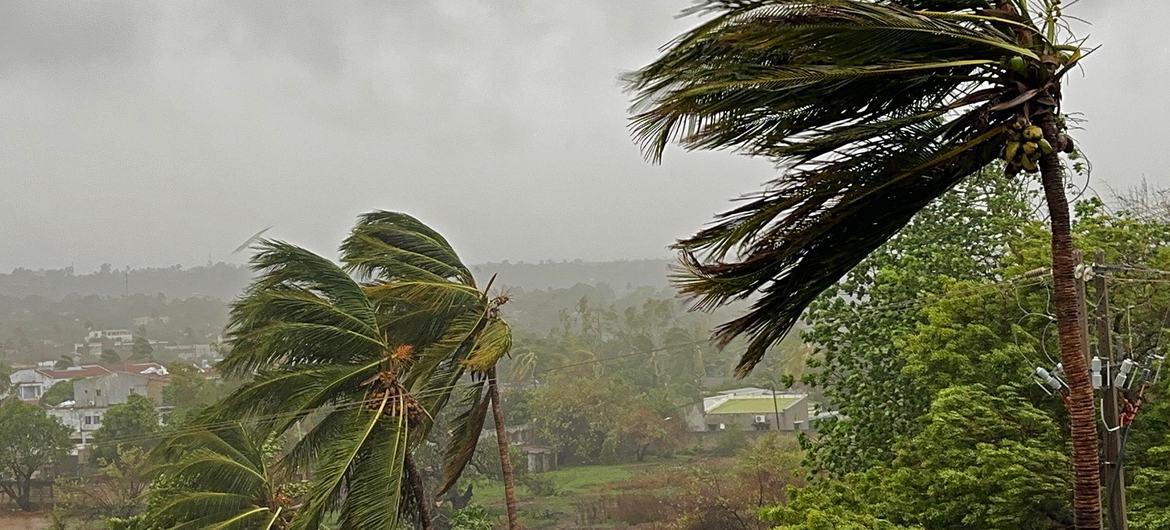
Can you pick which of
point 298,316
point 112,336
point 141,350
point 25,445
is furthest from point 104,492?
point 112,336

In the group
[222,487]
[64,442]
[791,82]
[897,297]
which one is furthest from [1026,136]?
[64,442]

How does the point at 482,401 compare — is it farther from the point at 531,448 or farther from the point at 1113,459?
the point at 531,448

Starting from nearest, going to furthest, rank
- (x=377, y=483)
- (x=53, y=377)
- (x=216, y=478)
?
(x=377, y=483), (x=216, y=478), (x=53, y=377)

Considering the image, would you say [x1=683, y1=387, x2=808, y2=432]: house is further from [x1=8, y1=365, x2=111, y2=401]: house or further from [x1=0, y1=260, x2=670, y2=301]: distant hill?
[x1=0, y1=260, x2=670, y2=301]: distant hill

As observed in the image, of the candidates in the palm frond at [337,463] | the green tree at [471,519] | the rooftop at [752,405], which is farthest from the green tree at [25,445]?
the rooftop at [752,405]

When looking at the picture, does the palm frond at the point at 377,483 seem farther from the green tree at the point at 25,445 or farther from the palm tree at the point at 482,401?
the green tree at the point at 25,445

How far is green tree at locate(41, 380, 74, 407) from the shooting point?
37.5m

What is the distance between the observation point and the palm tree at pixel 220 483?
946 centimetres

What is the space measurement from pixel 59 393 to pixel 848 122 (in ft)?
136

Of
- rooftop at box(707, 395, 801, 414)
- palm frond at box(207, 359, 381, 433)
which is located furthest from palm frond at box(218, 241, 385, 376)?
rooftop at box(707, 395, 801, 414)

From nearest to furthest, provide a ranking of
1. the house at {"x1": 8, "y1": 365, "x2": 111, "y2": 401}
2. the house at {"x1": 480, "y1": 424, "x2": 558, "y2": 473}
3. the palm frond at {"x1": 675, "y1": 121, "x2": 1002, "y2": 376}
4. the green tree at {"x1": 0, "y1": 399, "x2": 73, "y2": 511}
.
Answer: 1. the palm frond at {"x1": 675, "y1": 121, "x2": 1002, "y2": 376}
2. the green tree at {"x1": 0, "y1": 399, "x2": 73, "y2": 511}
3. the house at {"x1": 480, "y1": 424, "x2": 558, "y2": 473}
4. the house at {"x1": 8, "y1": 365, "x2": 111, "y2": 401}

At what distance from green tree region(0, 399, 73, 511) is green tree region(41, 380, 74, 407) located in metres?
9.34

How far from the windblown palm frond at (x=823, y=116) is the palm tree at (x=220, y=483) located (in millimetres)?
7484

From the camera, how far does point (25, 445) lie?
91.8ft
